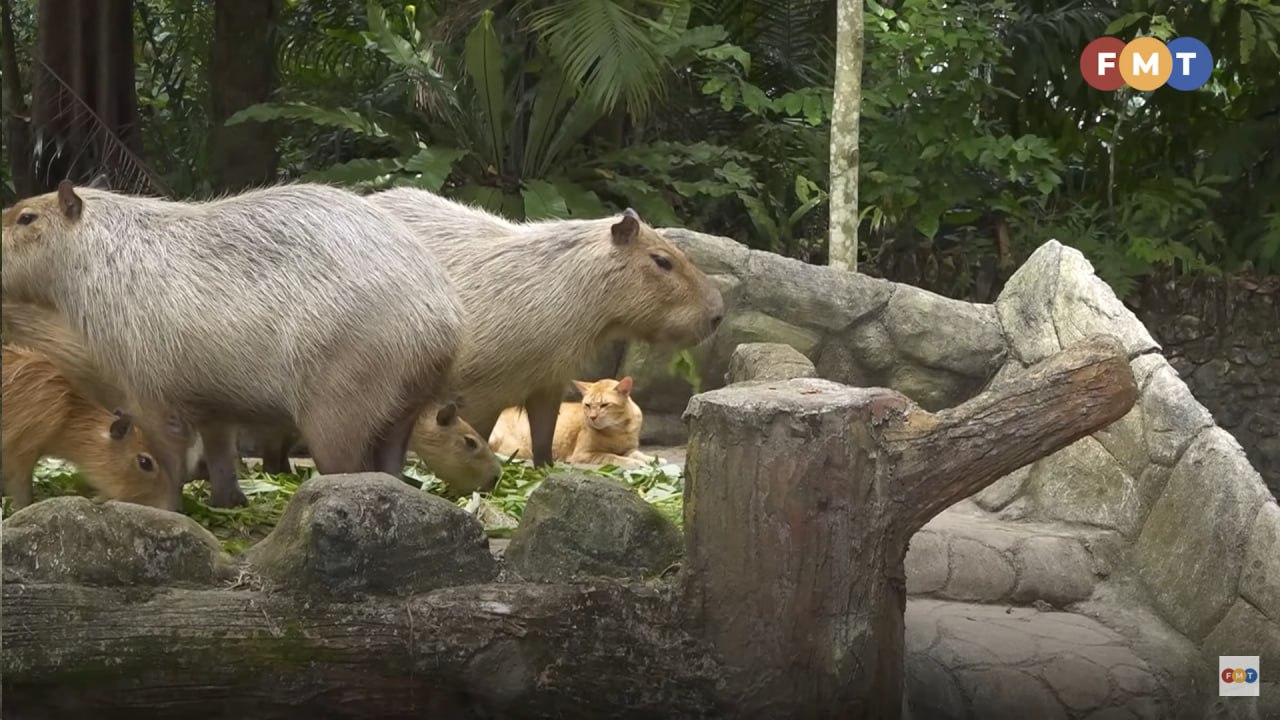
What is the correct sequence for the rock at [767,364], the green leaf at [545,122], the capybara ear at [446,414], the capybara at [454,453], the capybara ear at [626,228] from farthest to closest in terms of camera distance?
the green leaf at [545,122] → the rock at [767,364] → the capybara ear at [626,228] → the capybara at [454,453] → the capybara ear at [446,414]

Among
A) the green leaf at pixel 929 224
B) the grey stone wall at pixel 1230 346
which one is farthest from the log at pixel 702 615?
the grey stone wall at pixel 1230 346

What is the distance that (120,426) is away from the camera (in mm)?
3154

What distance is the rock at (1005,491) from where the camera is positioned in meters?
5.07

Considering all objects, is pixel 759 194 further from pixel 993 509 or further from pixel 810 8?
pixel 993 509

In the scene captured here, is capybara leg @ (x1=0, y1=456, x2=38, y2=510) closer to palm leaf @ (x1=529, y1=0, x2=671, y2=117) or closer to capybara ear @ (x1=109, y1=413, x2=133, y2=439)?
capybara ear @ (x1=109, y1=413, x2=133, y2=439)

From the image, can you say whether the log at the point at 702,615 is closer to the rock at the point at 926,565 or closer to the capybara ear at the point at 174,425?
the capybara ear at the point at 174,425

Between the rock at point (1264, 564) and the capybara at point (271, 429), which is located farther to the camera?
the rock at point (1264, 564)

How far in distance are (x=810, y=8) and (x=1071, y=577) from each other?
4680 millimetres

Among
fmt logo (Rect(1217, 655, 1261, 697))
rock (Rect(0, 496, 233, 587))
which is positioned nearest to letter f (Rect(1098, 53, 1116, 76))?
fmt logo (Rect(1217, 655, 1261, 697))

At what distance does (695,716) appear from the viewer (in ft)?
9.68

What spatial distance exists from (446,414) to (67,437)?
94 cm

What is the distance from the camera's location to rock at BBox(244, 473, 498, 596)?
2715mm

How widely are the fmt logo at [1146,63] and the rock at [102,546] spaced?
549cm

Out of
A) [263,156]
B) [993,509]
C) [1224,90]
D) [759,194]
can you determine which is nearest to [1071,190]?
[1224,90]
